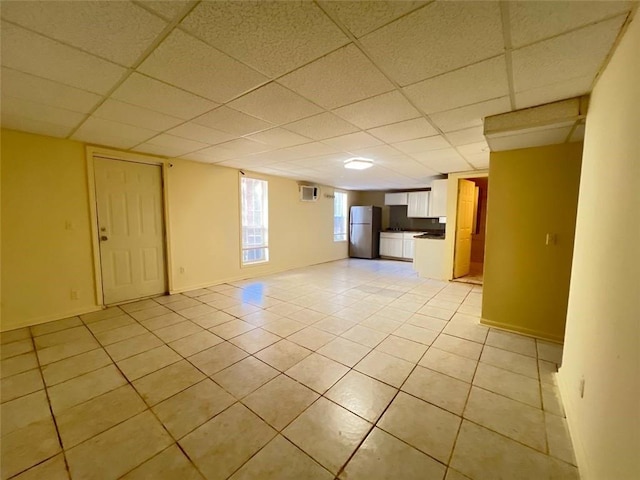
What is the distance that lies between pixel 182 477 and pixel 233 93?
7.82ft

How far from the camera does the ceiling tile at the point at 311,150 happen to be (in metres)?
3.29

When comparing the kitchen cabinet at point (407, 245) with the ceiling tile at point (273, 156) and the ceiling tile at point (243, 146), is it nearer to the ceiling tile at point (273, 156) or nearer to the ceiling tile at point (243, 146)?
the ceiling tile at point (273, 156)

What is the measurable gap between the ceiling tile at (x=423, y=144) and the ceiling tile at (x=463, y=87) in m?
0.90

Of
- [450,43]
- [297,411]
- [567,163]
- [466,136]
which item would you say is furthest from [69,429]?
[567,163]

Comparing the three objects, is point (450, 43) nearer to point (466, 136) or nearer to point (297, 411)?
point (466, 136)

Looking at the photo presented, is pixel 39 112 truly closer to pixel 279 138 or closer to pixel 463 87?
pixel 279 138

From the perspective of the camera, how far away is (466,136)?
2.88 metres

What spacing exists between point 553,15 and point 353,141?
2065mm

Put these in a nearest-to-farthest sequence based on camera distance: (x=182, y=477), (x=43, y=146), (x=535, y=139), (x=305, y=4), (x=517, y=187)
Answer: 1. (x=305, y=4)
2. (x=182, y=477)
3. (x=535, y=139)
4. (x=517, y=187)
5. (x=43, y=146)

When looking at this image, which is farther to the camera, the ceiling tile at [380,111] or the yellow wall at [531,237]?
the yellow wall at [531,237]

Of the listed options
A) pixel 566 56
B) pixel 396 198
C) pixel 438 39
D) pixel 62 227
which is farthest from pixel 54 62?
pixel 396 198

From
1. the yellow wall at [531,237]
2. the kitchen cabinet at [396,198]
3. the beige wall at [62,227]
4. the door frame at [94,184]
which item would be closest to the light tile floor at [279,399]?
the yellow wall at [531,237]

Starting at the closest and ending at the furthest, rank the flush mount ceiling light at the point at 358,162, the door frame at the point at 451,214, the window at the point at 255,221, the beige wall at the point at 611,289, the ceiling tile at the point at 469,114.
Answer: the beige wall at the point at 611,289 < the ceiling tile at the point at 469,114 < the flush mount ceiling light at the point at 358,162 < the door frame at the point at 451,214 < the window at the point at 255,221

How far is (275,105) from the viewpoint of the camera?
6.93 feet
